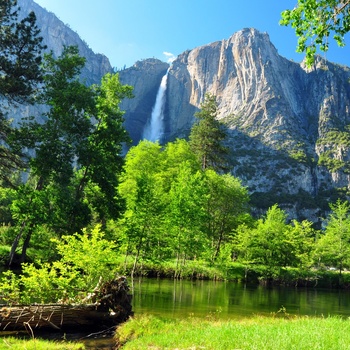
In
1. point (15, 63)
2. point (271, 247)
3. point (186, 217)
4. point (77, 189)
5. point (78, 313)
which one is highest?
point (15, 63)

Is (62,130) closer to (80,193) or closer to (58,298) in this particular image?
(80,193)

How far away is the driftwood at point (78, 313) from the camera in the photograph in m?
10.1

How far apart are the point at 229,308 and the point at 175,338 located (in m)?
10.6

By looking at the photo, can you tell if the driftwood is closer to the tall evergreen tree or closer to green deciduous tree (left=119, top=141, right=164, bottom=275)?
green deciduous tree (left=119, top=141, right=164, bottom=275)

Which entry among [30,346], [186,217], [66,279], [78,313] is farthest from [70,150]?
[30,346]

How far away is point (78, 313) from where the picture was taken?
1130 centimetres

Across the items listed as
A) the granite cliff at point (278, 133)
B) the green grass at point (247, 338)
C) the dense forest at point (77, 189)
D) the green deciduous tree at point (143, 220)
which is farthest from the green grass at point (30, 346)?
the granite cliff at point (278, 133)

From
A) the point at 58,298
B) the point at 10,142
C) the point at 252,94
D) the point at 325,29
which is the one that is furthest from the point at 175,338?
the point at 252,94

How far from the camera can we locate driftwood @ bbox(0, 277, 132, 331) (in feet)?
33.1

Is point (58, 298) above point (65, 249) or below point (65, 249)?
below

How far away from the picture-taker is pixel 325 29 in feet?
27.5

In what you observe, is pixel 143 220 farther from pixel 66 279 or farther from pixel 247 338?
pixel 247 338

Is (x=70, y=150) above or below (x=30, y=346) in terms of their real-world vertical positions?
above

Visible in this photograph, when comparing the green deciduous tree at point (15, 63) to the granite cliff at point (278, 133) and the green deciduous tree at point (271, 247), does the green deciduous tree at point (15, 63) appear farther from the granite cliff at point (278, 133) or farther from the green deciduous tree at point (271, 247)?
the granite cliff at point (278, 133)
